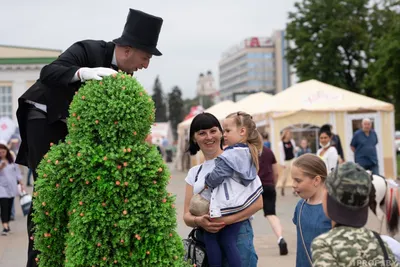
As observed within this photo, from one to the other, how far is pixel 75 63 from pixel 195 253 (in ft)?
4.99

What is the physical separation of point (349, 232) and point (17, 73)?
45.2 m

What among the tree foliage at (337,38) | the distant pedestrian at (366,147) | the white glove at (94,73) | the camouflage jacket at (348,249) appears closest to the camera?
the camouflage jacket at (348,249)

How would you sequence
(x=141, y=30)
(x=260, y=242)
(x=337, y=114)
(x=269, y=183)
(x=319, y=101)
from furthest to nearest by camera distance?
(x=319, y=101) < (x=337, y=114) < (x=260, y=242) < (x=269, y=183) < (x=141, y=30)

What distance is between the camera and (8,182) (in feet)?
40.1

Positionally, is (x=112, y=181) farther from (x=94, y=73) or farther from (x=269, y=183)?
(x=269, y=183)

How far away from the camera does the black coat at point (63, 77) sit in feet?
13.2

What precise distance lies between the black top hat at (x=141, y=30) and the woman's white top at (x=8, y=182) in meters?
8.45

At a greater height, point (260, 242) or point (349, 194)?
point (349, 194)

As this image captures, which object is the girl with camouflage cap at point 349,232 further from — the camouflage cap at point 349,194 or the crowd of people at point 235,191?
the crowd of people at point 235,191

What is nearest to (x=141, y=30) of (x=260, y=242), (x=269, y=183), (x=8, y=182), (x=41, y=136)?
(x=41, y=136)

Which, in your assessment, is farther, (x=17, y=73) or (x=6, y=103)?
(x=6, y=103)

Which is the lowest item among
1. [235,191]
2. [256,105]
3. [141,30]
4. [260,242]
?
[260,242]

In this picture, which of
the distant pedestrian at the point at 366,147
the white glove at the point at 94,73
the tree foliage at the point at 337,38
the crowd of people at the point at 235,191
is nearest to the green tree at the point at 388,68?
the tree foliage at the point at 337,38

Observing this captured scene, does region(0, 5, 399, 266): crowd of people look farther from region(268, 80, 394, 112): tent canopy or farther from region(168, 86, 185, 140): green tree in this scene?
region(168, 86, 185, 140): green tree
